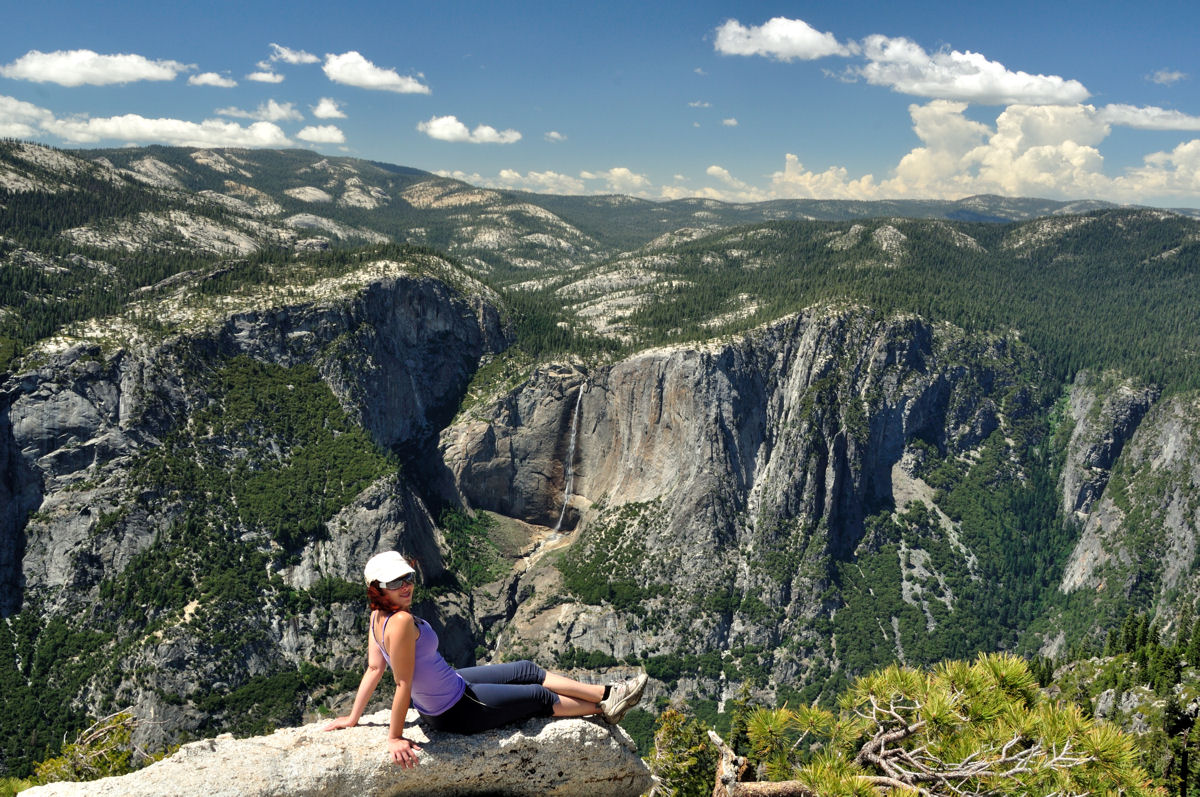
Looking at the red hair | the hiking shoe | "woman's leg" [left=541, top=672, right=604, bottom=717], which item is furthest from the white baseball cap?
the hiking shoe

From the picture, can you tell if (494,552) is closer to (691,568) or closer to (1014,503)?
(691,568)

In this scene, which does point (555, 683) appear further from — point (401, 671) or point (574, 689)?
point (401, 671)

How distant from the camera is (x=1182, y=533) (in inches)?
4887

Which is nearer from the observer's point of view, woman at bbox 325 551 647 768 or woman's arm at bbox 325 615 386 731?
woman at bbox 325 551 647 768

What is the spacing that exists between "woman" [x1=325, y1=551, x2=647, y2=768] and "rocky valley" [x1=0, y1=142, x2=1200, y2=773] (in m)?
78.2

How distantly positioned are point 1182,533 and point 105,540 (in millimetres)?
176345

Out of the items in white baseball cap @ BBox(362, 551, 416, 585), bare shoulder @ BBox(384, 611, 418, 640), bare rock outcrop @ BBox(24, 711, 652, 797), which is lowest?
bare rock outcrop @ BBox(24, 711, 652, 797)

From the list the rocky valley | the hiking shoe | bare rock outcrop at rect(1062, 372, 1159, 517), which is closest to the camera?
the hiking shoe

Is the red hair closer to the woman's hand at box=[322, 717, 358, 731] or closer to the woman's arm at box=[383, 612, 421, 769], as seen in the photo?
the woman's arm at box=[383, 612, 421, 769]

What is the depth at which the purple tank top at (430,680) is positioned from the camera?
40.4ft

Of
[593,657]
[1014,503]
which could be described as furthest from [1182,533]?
[593,657]

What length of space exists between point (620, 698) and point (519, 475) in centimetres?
11463

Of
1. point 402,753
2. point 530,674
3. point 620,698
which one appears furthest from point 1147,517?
point 402,753

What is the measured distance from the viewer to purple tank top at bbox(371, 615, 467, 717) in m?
12.3
